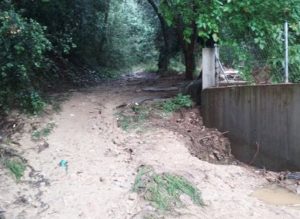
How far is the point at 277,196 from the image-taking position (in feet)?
22.1

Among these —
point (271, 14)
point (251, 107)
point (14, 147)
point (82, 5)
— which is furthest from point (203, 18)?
point (82, 5)

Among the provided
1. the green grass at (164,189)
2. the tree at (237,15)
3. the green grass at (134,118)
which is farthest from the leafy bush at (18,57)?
the green grass at (164,189)

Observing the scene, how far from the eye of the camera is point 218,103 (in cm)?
881

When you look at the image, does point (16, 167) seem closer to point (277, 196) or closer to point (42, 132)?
point (42, 132)

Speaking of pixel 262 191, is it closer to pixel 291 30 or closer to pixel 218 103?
pixel 218 103

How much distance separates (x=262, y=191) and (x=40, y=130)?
4.34 metres

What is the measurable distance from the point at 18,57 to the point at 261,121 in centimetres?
490

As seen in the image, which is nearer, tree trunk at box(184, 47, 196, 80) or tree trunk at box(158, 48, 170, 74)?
tree trunk at box(184, 47, 196, 80)

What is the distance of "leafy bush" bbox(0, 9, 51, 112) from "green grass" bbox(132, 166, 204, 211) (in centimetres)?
361

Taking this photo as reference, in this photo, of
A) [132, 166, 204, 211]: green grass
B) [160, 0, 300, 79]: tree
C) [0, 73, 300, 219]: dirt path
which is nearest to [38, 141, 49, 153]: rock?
[0, 73, 300, 219]: dirt path

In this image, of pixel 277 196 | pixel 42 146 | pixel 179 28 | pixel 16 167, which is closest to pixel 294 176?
pixel 277 196

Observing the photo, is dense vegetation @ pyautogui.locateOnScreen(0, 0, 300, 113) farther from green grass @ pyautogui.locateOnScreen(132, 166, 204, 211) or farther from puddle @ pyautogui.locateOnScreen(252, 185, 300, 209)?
green grass @ pyautogui.locateOnScreen(132, 166, 204, 211)

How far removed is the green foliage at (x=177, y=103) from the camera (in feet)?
30.9

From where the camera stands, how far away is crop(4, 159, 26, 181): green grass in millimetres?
7345
